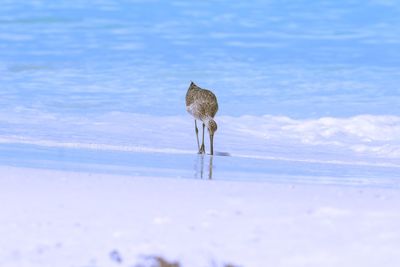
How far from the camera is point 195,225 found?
630cm

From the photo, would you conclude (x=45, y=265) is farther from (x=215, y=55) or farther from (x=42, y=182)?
(x=215, y=55)

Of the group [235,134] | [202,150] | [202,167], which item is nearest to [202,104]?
[202,150]

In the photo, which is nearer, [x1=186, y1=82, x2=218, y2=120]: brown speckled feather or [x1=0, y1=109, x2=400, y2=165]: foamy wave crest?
[x1=0, y1=109, x2=400, y2=165]: foamy wave crest

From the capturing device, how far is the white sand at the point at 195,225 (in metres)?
5.84

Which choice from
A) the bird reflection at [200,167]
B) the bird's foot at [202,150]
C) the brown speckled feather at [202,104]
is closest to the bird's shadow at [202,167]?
the bird reflection at [200,167]

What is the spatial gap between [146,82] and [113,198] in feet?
61.0

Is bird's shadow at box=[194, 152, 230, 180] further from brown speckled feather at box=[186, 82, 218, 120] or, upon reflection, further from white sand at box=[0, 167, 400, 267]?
white sand at box=[0, 167, 400, 267]

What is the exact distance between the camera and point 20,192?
7297 millimetres

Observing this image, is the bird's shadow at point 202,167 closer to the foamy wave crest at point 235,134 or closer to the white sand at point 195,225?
the foamy wave crest at point 235,134

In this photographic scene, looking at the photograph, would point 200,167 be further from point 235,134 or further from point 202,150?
point 235,134

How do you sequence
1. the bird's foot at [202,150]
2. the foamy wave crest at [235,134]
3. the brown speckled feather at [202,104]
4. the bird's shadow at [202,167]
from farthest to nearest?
the brown speckled feather at [202,104] → the foamy wave crest at [235,134] → the bird's foot at [202,150] → the bird's shadow at [202,167]

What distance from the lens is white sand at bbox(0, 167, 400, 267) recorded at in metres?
5.84

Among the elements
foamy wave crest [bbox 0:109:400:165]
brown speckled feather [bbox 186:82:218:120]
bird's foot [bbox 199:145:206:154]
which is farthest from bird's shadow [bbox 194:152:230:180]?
brown speckled feather [bbox 186:82:218:120]

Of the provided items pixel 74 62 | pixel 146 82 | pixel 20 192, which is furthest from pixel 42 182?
pixel 74 62
